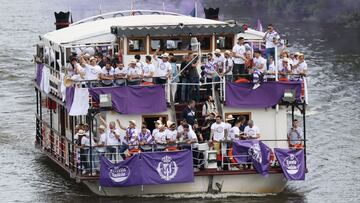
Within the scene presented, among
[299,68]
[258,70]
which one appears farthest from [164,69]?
[299,68]

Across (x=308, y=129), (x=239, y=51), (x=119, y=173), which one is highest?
(x=239, y=51)

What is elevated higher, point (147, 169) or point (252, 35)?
point (252, 35)

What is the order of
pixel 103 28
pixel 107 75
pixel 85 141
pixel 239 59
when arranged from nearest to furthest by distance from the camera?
1. pixel 85 141
2. pixel 107 75
3. pixel 239 59
4. pixel 103 28

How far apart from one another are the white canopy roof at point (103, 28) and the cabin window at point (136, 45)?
1.21 m

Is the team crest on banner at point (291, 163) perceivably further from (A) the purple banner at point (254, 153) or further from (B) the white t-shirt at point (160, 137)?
(B) the white t-shirt at point (160, 137)

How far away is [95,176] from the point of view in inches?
1640

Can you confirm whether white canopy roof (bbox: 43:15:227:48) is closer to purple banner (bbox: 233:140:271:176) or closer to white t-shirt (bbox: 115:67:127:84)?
white t-shirt (bbox: 115:67:127:84)

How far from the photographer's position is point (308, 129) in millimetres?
57688

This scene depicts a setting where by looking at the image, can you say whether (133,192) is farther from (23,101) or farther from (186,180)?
(23,101)

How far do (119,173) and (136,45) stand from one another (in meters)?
5.28

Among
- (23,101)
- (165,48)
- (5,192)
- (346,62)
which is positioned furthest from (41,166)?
(346,62)

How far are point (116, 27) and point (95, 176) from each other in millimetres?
5212

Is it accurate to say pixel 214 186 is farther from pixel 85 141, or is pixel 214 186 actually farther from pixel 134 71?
pixel 134 71

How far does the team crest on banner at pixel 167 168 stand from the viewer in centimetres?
4131
